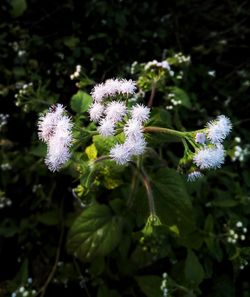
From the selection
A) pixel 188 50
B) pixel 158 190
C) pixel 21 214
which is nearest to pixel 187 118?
pixel 188 50

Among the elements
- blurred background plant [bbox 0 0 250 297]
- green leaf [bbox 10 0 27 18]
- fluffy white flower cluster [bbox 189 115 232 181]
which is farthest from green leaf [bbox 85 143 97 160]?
green leaf [bbox 10 0 27 18]

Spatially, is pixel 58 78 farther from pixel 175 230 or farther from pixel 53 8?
pixel 175 230

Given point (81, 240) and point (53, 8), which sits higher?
point (53, 8)

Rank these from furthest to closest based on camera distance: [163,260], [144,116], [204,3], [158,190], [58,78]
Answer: [204,3] → [58,78] → [163,260] → [158,190] → [144,116]

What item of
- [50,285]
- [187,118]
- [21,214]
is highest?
[187,118]

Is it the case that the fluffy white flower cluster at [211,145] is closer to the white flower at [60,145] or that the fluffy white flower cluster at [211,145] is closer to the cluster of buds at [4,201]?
the white flower at [60,145]

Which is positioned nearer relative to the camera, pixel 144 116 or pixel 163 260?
pixel 144 116
